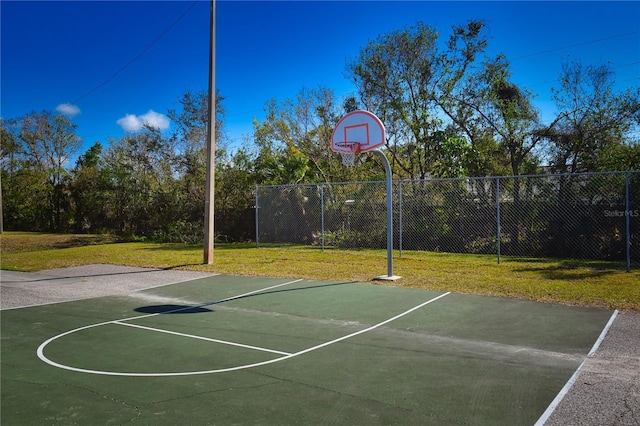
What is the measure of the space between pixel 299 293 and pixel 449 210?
7.75m

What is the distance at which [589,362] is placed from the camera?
477 centimetres

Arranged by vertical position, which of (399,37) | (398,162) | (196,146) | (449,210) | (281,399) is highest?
(399,37)

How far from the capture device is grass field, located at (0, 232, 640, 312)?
835 cm

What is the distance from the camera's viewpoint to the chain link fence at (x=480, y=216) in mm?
12445

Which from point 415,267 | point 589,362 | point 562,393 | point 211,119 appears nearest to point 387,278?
point 415,267

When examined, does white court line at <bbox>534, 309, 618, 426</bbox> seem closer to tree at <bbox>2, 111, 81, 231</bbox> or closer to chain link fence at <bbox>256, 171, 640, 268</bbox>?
chain link fence at <bbox>256, 171, 640, 268</bbox>

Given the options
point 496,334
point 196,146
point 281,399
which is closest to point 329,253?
point 496,334

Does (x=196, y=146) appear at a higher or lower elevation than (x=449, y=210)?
higher

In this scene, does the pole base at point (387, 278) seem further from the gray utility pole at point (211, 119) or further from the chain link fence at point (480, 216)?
the gray utility pole at point (211, 119)

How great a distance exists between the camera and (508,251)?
13891 millimetres

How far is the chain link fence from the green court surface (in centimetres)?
592

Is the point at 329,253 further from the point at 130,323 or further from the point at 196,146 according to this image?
the point at 196,146

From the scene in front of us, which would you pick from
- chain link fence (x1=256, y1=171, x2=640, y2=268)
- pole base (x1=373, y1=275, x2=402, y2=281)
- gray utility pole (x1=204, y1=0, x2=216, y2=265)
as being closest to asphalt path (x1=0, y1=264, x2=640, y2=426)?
gray utility pole (x1=204, y1=0, x2=216, y2=265)

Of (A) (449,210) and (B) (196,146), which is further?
(B) (196,146)
